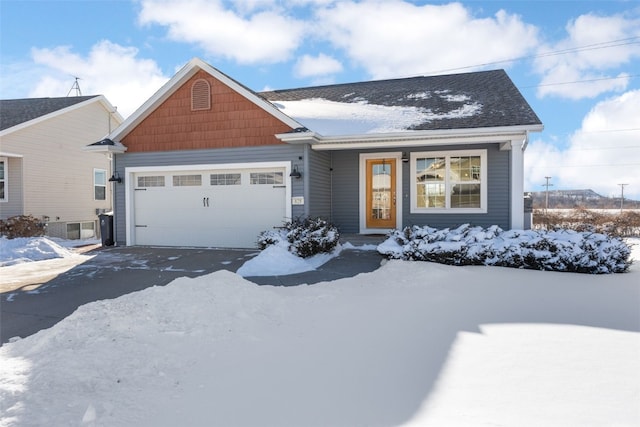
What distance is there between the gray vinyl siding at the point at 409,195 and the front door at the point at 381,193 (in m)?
0.33

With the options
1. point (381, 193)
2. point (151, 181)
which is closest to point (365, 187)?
point (381, 193)

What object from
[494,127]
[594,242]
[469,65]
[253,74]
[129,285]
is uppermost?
[469,65]

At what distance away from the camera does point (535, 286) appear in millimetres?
6297

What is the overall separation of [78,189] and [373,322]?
687 inches

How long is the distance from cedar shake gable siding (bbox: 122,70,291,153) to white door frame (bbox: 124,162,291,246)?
0.54 meters

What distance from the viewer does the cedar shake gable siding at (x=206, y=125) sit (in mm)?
10898

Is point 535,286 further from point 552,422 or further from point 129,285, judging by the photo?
point 129,285

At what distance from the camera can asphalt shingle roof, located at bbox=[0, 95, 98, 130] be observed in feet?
50.5

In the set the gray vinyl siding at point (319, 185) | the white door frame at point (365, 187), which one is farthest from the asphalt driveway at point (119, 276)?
the white door frame at point (365, 187)

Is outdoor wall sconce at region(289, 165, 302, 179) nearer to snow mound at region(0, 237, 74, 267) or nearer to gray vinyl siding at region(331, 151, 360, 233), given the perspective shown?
gray vinyl siding at region(331, 151, 360, 233)

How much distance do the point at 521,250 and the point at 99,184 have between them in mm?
18508

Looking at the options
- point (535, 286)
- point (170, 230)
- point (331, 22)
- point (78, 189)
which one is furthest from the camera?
point (78, 189)

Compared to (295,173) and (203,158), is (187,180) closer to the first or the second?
(203,158)

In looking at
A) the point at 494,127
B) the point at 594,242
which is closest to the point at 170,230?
the point at 494,127
